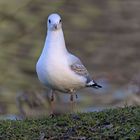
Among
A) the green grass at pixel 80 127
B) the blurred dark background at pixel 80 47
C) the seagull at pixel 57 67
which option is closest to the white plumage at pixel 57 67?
the seagull at pixel 57 67

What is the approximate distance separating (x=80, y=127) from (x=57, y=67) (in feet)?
3.43

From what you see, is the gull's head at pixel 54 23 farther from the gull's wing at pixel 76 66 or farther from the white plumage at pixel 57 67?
the gull's wing at pixel 76 66

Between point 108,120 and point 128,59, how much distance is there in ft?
36.1

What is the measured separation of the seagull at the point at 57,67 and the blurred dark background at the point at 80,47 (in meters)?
3.74

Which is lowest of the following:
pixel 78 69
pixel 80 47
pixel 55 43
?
pixel 78 69

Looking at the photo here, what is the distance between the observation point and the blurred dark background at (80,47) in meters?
14.1

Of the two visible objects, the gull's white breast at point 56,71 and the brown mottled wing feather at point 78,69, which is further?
the brown mottled wing feather at point 78,69

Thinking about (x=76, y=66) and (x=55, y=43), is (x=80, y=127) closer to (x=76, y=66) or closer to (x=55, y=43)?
(x=76, y=66)

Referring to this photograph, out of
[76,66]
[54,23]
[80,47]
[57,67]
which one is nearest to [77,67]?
[76,66]

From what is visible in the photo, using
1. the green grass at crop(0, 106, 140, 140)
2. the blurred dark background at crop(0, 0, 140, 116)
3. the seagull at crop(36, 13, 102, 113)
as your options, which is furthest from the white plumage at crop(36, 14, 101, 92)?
the blurred dark background at crop(0, 0, 140, 116)

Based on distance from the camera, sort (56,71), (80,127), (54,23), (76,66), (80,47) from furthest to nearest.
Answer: (80,47) < (54,23) < (76,66) < (56,71) < (80,127)

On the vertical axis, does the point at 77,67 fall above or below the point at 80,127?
above

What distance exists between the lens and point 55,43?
340 inches

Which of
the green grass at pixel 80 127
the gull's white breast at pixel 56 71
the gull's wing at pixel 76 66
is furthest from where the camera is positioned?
the gull's wing at pixel 76 66
